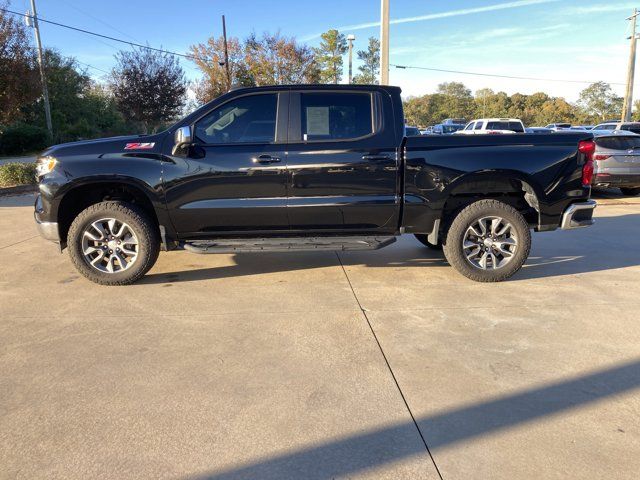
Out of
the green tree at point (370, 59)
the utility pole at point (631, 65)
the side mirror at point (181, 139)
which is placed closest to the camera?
the side mirror at point (181, 139)

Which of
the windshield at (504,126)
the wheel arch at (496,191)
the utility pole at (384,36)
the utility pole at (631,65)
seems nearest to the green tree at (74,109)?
the utility pole at (384,36)

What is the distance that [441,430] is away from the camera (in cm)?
265

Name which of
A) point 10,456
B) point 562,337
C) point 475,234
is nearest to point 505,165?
point 475,234

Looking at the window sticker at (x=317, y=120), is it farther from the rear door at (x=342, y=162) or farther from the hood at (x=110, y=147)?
the hood at (x=110, y=147)

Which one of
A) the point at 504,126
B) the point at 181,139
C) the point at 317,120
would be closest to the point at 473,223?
the point at 317,120

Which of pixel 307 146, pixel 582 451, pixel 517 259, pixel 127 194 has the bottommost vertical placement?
pixel 582 451

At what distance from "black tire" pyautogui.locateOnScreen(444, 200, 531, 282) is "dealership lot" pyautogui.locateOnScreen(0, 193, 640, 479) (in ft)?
0.51

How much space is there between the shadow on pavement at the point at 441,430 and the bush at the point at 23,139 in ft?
98.2

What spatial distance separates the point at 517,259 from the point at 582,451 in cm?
292

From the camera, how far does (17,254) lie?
21.2 feet

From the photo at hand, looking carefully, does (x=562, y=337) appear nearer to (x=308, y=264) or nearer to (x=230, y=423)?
(x=230, y=423)

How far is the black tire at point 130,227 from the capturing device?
497 centimetres

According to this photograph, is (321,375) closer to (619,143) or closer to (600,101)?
(619,143)

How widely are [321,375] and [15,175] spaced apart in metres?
12.8
